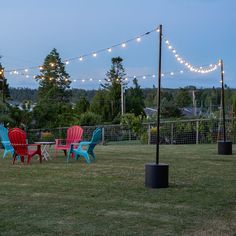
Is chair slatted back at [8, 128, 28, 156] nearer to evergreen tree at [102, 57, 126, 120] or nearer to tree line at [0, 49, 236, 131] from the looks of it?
tree line at [0, 49, 236, 131]

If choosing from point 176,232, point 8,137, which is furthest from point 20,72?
point 176,232

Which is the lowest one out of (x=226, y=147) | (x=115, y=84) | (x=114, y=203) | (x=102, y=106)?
(x=114, y=203)

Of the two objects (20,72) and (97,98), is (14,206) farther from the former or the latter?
(97,98)

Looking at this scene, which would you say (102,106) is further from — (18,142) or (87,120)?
(18,142)

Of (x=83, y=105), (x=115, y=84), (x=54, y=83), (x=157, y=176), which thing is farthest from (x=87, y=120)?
(x=54, y=83)

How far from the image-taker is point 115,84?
3491 centimetres

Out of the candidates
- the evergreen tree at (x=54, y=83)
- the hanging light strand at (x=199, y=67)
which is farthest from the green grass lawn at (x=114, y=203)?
the evergreen tree at (x=54, y=83)

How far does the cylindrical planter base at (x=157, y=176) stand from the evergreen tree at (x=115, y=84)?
25337 millimetres

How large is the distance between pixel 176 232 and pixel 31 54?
38605 mm

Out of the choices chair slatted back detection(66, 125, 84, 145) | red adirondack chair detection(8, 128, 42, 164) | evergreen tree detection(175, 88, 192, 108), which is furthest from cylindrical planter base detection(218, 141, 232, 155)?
evergreen tree detection(175, 88, 192, 108)

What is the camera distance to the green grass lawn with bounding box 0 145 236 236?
11.9 feet

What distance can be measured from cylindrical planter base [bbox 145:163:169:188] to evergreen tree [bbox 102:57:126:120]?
25.3 meters

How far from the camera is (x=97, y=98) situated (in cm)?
3123

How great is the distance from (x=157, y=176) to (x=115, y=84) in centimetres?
2950
